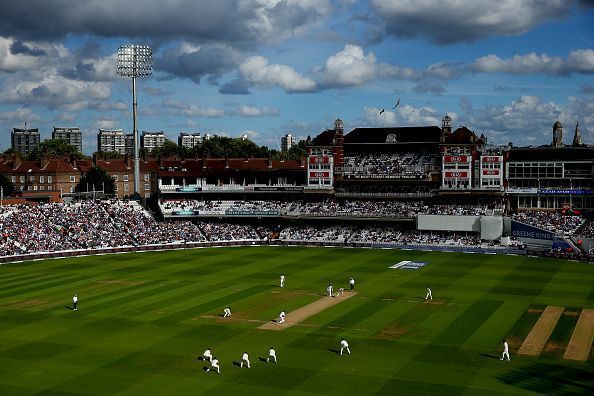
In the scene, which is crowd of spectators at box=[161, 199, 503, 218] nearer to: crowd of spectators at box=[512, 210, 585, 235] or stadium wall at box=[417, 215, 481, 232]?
stadium wall at box=[417, 215, 481, 232]

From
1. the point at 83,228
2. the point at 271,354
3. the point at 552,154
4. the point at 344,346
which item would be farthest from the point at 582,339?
the point at 83,228

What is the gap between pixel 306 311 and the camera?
3928cm

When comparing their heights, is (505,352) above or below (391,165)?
below

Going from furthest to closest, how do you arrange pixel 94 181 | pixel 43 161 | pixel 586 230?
pixel 43 161 < pixel 94 181 < pixel 586 230

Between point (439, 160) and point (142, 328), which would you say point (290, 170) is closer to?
point (439, 160)

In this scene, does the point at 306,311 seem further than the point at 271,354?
Yes

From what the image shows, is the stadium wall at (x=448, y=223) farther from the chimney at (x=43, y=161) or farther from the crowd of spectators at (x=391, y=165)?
the chimney at (x=43, y=161)

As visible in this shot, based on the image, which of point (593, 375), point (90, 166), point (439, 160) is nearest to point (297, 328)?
point (593, 375)

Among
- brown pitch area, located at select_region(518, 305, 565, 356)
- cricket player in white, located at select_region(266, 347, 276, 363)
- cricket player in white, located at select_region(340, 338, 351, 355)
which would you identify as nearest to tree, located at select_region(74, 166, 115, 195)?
brown pitch area, located at select_region(518, 305, 565, 356)

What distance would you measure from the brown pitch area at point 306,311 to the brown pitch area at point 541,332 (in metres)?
11.8

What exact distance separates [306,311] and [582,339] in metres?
14.9

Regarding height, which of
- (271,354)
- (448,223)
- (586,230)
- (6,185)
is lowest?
(271,354)

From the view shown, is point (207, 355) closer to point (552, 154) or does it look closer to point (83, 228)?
point (83, 228)

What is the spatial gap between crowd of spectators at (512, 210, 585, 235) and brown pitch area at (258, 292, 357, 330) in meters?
32.2
